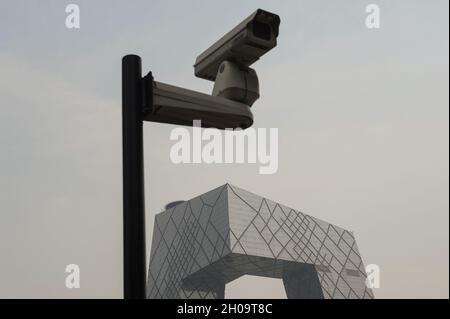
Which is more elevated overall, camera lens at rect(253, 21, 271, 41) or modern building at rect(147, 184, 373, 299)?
camera lens at rect(253, 21, 271, 41)

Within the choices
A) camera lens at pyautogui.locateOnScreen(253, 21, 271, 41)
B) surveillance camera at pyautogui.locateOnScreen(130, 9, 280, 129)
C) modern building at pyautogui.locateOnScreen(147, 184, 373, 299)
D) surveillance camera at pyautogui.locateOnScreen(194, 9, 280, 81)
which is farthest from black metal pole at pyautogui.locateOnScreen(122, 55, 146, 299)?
modern building at pyautogui.locateOnScreen(147, 184, 373, 299)

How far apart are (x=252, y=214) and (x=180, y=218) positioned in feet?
33.5

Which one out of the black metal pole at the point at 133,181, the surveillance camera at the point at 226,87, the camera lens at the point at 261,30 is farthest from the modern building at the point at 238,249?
the black metal pole at the point at 133,181

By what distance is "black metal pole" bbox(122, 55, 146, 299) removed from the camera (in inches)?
96.4

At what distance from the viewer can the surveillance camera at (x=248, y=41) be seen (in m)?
2.87

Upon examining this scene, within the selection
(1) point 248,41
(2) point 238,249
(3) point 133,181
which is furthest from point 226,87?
(2) point 238,249

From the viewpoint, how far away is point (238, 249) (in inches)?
2251

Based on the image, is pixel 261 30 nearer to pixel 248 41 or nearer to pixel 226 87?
pixel 248 41

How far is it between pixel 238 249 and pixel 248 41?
181 feet

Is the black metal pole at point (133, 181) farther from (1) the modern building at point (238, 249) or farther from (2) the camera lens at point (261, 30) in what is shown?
(1) the modern building at point (238, 249)

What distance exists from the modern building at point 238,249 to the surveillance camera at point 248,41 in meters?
54.1

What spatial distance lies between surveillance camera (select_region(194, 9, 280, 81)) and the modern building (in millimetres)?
54132

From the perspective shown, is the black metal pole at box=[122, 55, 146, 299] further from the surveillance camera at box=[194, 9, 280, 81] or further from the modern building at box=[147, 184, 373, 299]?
the modern building at box=[147, 184, 373, 299]
